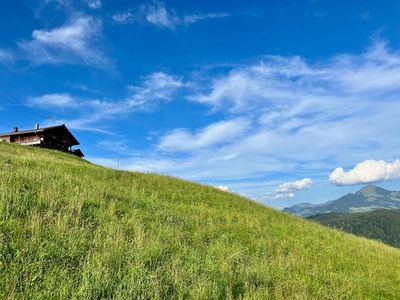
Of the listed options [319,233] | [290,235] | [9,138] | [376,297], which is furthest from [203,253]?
[9,138]

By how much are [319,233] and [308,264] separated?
384 inches

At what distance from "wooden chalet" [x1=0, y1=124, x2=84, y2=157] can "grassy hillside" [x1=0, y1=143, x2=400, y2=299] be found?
65.3 metres

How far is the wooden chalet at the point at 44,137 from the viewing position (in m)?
75.8

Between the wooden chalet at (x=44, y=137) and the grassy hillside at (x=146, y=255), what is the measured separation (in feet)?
214

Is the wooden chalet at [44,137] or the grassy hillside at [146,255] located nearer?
the grassy hillside at [146,255]

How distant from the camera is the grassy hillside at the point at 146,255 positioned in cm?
710

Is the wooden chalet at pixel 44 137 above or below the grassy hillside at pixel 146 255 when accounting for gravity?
above

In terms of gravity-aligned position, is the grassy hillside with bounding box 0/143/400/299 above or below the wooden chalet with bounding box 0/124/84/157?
below

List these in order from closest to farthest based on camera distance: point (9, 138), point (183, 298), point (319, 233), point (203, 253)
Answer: point (183, 298)
point (203, 253)
point (319, 233)
point (9, 138)

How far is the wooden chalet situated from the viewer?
75750 mm

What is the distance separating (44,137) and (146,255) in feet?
243

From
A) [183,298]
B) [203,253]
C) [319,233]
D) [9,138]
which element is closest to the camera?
[183,298]

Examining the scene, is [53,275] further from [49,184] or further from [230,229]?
[230,229]

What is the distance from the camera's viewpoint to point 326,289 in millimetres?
10547
